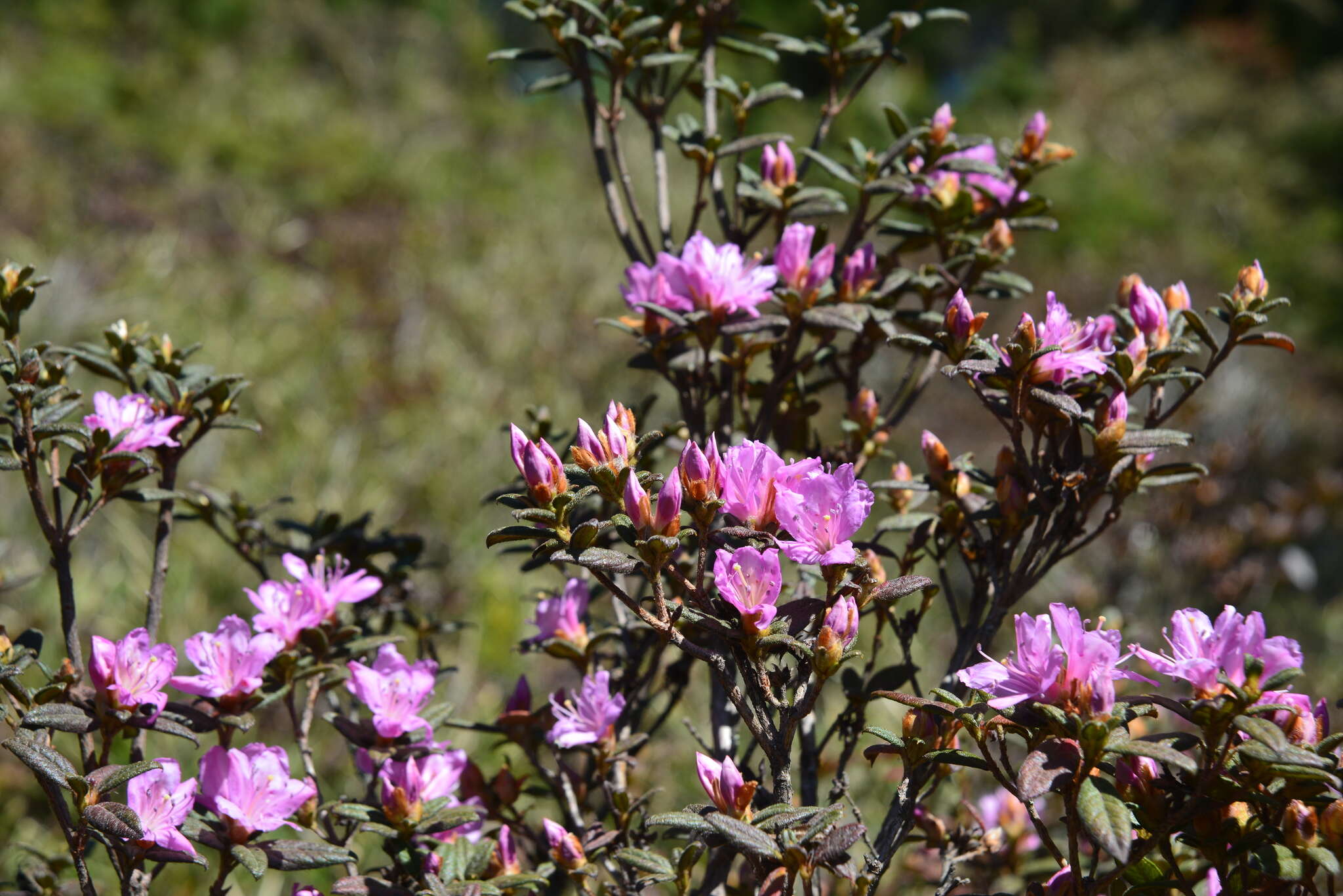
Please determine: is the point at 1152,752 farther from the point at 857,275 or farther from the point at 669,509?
the point at 857,275

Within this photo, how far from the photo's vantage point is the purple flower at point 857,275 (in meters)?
1.08

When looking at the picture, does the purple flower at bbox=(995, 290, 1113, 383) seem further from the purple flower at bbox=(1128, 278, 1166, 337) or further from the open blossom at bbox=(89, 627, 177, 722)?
the open blossom at bbox=(89, 627, 177, 722)

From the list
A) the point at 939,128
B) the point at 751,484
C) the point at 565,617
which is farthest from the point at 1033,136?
the point at 565,617

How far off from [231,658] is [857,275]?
2.33 ft

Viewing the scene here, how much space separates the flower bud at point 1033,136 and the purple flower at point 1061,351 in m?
0.37

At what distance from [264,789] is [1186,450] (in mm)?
3532

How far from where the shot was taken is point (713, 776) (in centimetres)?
82

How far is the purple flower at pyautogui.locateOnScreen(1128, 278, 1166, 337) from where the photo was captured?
3.20 ft

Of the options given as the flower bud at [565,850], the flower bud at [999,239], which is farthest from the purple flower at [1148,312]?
the flower bud at [565,850]

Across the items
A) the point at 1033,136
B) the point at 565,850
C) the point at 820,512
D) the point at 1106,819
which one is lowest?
the point at 565,850

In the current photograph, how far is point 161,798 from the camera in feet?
2.77

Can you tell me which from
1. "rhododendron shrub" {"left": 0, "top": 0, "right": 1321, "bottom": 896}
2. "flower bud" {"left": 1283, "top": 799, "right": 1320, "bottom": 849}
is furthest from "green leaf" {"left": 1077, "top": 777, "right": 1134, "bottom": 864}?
"flower bud" {"left": 1283, "top": 799, "right": 1320, "bottom": 849}

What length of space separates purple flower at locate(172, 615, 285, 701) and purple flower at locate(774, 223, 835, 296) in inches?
23.5

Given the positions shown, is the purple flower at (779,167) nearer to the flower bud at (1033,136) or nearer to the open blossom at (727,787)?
the flower bud at (1033,136)
